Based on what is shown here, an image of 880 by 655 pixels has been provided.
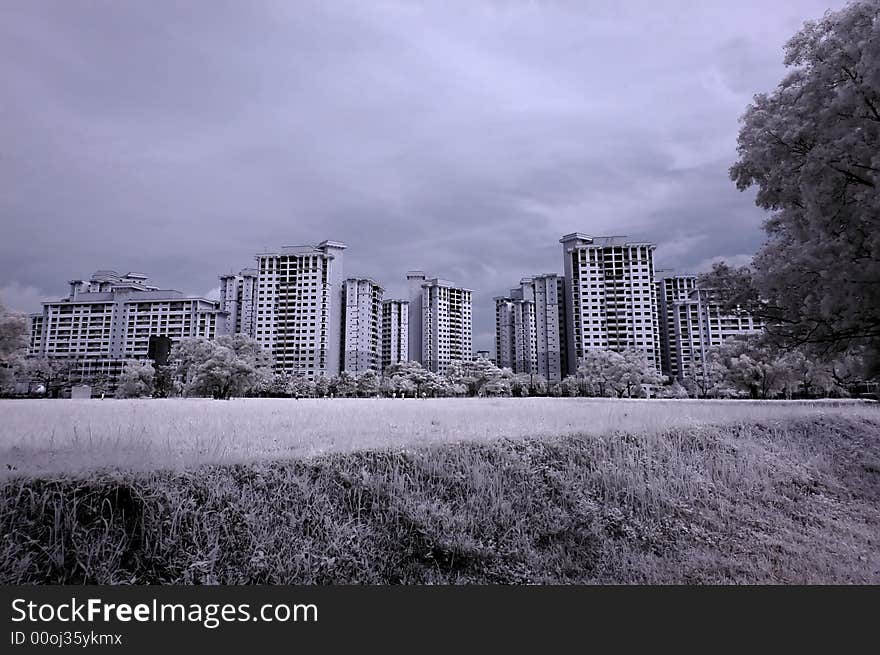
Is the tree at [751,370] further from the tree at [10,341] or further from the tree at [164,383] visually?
the tree at [164,383]

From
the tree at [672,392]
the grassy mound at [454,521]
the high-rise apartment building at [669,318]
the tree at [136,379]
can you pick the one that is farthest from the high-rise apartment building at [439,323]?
the grassy mound at [454,521]

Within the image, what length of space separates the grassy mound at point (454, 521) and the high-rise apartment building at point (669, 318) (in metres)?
99.7

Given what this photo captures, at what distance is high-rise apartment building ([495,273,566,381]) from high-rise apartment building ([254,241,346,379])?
47425mm

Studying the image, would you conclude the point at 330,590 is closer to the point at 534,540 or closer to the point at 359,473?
the point at 359,473

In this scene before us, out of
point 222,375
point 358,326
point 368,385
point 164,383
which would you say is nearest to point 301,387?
point 368,385

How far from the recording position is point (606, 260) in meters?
120

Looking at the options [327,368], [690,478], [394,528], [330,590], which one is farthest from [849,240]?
[327,368]

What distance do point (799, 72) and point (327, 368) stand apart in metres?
119

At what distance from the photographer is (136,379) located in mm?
45594

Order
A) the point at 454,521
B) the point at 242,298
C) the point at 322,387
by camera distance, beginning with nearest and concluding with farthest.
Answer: the point at 454,521 → the point at 322,387 → the point at 242,298

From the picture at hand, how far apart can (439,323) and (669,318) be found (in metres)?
60.8

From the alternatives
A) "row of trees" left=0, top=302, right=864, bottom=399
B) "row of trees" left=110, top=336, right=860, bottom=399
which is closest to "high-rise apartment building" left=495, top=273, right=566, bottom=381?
"row of trees" left=110, top=336, right=860, bottom=399

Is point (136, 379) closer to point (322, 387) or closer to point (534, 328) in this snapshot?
point (322, 387)

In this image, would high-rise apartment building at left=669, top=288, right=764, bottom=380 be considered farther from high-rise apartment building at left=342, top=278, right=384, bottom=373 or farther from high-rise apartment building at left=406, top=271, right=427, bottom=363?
high-rise apartment building at left=342, top=278, right=384, bottom=373
